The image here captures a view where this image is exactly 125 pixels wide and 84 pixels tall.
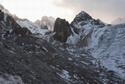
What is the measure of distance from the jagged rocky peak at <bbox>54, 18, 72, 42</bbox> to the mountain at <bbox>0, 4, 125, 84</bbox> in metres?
0.53

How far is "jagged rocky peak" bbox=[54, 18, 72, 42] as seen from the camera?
119 meters

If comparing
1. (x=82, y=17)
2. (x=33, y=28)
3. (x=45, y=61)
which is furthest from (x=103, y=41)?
(x=33, y=28)

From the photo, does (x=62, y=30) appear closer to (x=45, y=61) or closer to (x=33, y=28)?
(x=33, y=28)

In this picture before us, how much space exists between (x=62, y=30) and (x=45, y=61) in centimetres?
4403

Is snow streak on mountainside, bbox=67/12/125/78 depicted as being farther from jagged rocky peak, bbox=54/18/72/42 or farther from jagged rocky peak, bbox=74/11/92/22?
jagged rocky peak, bbox=74/11/92/22

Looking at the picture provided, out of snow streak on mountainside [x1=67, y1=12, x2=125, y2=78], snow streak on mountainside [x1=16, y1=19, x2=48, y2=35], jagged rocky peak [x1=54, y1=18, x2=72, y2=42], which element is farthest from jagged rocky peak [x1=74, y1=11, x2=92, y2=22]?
jagged rocky peak [x1=54, y1=18, x2=72, y2=42]

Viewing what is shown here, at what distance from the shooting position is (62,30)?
122 metres

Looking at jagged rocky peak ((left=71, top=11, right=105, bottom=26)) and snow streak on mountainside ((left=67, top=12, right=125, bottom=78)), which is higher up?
jagged rocky peak ((left=71, top=11, right=105, bottom=26))

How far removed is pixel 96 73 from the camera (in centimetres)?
8381

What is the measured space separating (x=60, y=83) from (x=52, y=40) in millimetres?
50898

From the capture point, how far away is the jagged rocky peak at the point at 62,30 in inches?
4680

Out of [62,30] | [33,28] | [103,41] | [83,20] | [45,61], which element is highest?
[83,20]

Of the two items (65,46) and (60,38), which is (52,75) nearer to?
(65,46)

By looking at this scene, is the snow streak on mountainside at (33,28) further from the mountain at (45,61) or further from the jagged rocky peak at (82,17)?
the mountain at (45,61)
